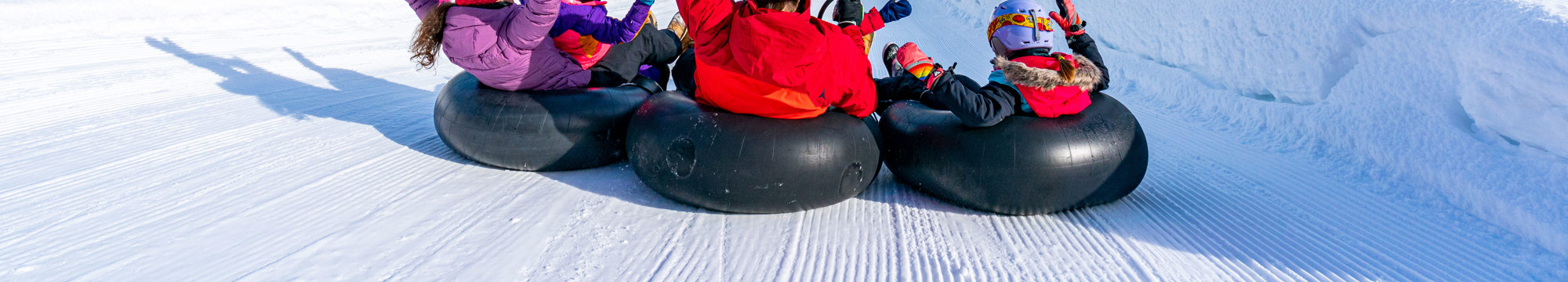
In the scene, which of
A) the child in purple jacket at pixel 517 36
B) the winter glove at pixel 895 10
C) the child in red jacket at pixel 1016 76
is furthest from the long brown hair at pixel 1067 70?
the child in purple jacket at pixel 517 36

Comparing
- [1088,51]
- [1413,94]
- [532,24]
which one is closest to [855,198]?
[1088,51]

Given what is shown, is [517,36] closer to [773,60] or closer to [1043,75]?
[773,60]

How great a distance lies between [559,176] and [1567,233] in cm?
Answer: 406

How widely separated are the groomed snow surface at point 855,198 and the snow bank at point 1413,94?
14 millimetres

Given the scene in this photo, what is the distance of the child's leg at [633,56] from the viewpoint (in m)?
4.08

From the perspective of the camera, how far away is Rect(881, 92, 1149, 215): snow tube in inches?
127

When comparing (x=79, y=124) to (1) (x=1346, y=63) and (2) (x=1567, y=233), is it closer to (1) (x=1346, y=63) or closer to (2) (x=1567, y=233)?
(2) (x=1567, y=233)

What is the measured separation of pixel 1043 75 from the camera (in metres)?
3.18

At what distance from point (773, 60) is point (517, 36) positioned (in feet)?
4.18

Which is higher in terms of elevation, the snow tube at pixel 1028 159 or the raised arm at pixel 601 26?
the raised arm at pixel 601 26

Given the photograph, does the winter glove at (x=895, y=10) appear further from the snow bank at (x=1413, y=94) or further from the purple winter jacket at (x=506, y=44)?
the snow bank at (x=1413, y=94)

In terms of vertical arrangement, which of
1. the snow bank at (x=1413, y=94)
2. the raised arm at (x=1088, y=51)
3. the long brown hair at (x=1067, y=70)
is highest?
the long brown hair at (x=1067, y=70)

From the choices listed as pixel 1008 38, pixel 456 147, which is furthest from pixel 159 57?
pixel 1008 38

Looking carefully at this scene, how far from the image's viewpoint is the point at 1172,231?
3307mm
